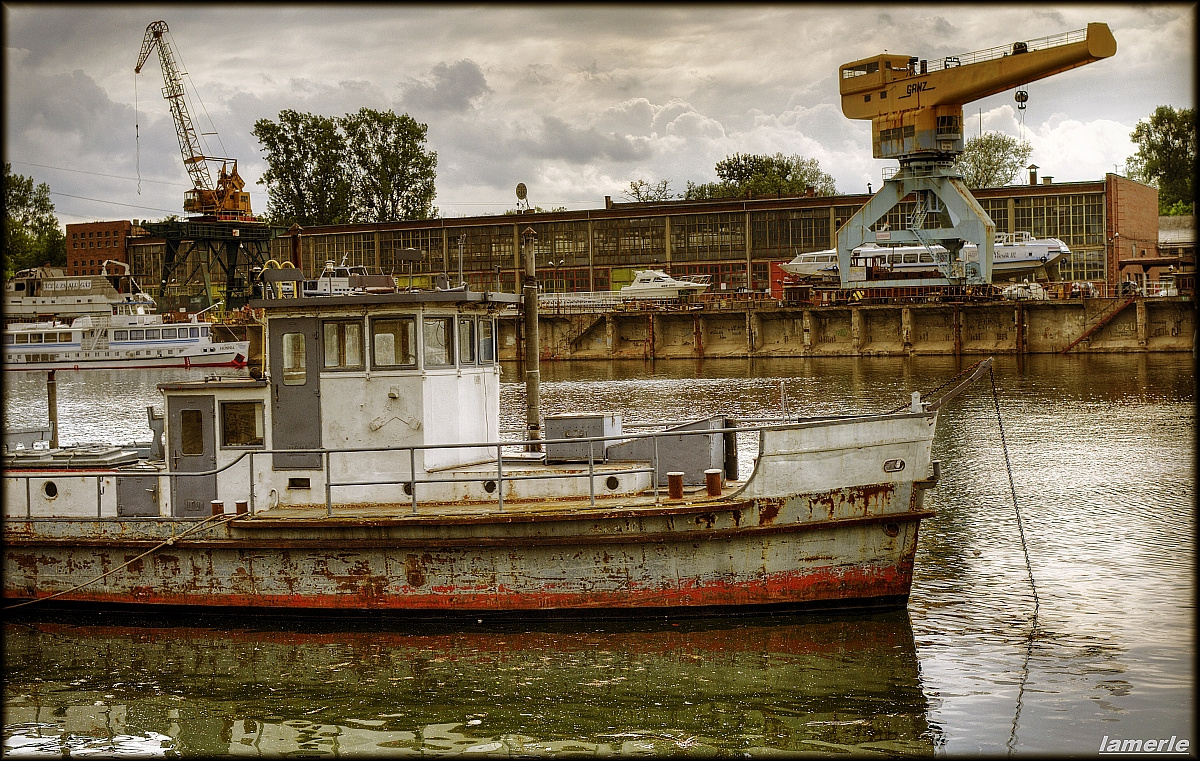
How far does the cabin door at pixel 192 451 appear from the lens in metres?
14.1

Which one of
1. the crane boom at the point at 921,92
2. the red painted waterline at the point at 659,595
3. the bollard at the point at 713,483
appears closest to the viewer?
the red painted waterline at the point at 659,595

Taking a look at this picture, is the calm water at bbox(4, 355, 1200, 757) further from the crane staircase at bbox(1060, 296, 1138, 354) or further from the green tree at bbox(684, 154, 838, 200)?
the green tree at bbox(684, 154, 838, 200)

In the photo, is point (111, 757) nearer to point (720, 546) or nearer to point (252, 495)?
point (252, 495)

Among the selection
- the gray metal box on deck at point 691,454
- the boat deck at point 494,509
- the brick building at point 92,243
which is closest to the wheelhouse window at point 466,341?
the boat deck at point 494,509

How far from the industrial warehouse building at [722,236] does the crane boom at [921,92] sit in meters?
13.7

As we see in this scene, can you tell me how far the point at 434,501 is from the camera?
538 inches

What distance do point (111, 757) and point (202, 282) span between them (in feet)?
304

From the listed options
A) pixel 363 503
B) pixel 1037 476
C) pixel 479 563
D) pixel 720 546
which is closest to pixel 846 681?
pixel 720 546

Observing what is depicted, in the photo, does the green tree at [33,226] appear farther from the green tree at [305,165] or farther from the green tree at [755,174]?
the green tree at [755,174]

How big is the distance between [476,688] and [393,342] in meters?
4.51

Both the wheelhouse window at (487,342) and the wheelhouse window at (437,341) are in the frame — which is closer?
the wheelhouse window at (437,341)

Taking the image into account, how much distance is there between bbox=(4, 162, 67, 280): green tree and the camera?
108000mm

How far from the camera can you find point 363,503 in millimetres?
13711
